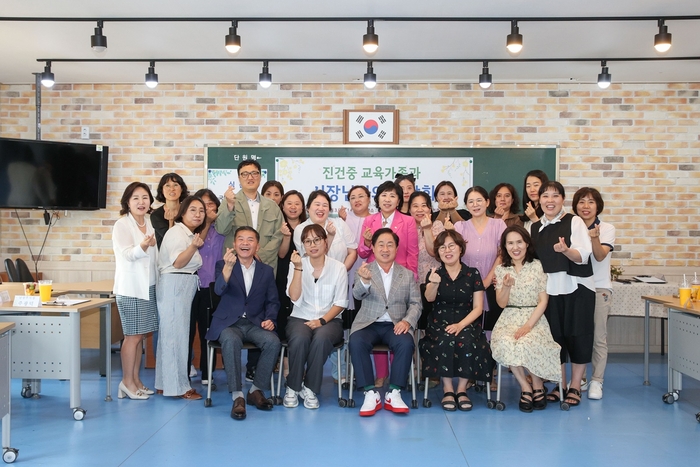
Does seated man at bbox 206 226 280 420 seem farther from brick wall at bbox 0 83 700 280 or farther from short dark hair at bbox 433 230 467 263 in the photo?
brick wall at bbox 0 83 700 280

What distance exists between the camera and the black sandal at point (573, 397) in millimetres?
4039

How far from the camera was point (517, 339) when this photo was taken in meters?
3.90

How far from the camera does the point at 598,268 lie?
419 cm

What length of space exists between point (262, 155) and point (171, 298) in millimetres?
2634

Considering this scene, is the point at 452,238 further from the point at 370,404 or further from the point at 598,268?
the point at 370,404

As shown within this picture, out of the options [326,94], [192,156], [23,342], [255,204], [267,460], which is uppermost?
[326,94]

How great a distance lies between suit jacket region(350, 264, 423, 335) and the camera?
4055 millimetres

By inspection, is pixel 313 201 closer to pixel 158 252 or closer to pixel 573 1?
pixel 158 252

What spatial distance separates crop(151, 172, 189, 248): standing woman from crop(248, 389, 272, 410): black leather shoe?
1350 mm

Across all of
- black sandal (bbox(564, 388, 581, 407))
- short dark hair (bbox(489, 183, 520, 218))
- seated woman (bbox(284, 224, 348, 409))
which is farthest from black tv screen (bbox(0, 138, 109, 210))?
black sandal (bbox(564, 388, 581, 407))

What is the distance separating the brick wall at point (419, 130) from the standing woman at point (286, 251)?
1.96 metres

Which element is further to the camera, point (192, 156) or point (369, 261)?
point (192, 156)

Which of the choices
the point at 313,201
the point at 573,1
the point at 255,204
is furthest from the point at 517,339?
the point at 573,1

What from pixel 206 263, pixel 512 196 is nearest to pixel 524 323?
pixel 512 196
